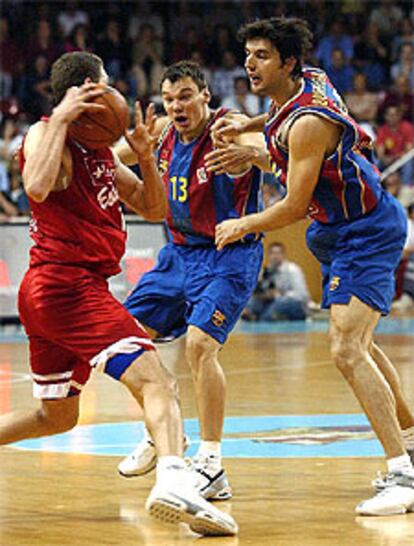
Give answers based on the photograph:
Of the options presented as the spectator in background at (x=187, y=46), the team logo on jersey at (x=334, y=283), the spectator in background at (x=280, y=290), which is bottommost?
the spectator in background at (x=280, y=290)

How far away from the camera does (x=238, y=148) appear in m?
7.27

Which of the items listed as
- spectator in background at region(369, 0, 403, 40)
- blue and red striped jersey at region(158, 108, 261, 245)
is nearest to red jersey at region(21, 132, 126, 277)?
blue and red striped jersey at region(158, 108, 261, 245)

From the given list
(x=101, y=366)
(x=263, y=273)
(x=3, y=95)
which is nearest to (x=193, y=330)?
(x=101, y=366)

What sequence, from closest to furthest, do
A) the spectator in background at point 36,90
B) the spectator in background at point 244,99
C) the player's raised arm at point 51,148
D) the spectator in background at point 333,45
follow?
the player's raised arm at point 51,148, the spectator in background at point 36,90, the spectator in background at point 244,99, the spectator in background at point 333,45

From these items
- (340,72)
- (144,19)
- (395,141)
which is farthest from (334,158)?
(144,19)

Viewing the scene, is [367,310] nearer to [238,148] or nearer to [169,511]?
[238,148]

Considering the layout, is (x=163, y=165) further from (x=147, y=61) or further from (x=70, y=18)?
(x=70, y=18)

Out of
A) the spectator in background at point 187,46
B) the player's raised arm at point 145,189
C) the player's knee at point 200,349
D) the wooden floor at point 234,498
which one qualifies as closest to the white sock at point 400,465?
the wooden floor at point 234,498

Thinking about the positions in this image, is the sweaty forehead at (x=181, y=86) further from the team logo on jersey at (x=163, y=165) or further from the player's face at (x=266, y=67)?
the player's face at (x=266, y=67)

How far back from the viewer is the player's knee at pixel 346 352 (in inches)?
268

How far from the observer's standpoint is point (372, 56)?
78.3ft

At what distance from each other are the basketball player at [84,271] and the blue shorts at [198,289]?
40.9 inches

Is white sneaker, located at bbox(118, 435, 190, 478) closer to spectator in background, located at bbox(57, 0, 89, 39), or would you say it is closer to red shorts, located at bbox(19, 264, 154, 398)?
A: red shorts, located at bbox(19, 264, 154, 398)

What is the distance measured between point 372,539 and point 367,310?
136cm
